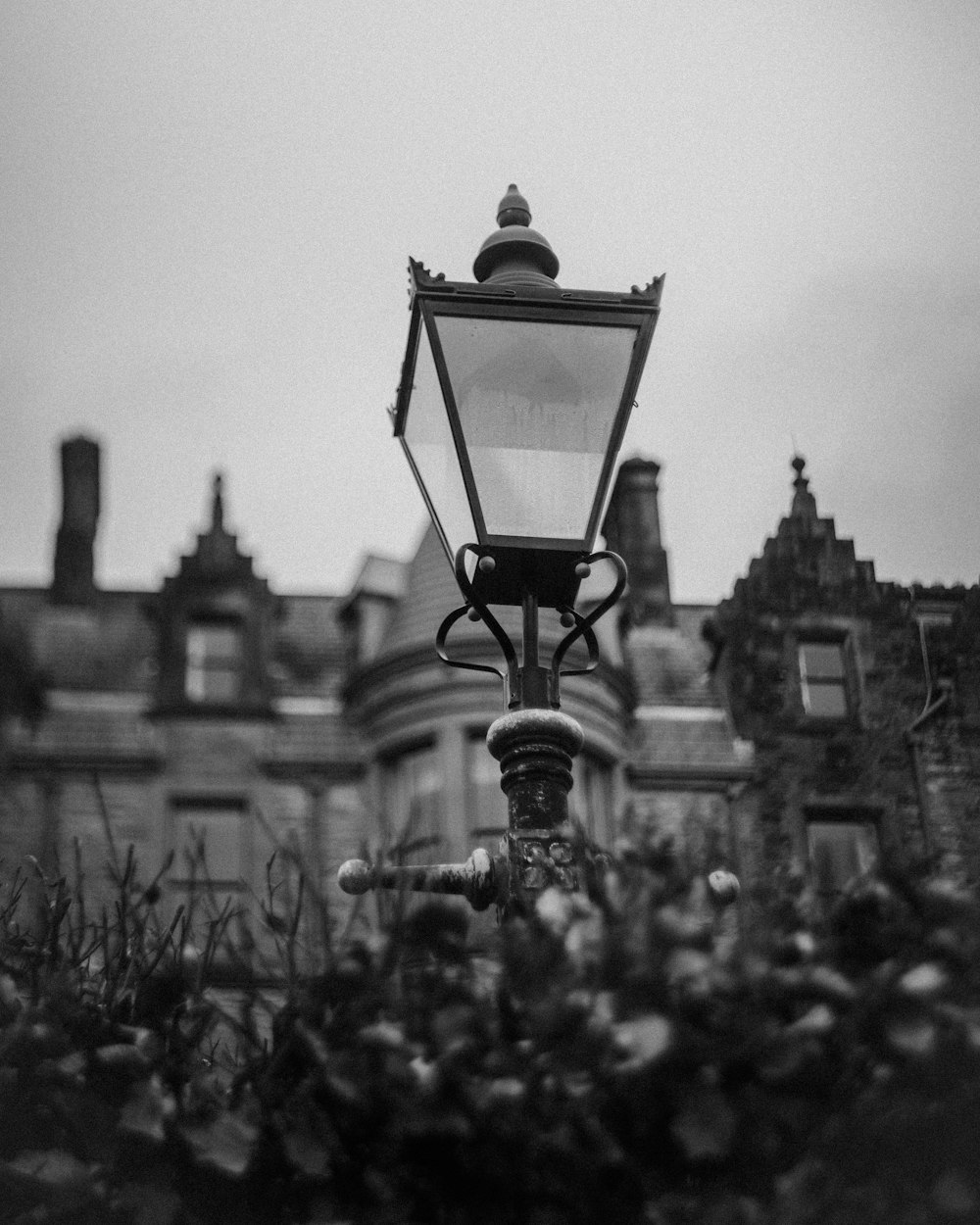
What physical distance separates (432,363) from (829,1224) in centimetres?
351

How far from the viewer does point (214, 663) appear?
24016 mm

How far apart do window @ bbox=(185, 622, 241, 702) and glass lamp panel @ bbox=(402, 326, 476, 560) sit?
57.1ft

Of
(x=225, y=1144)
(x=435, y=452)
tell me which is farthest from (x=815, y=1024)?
(x=435, y=452)

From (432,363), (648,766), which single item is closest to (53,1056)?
(432,363)

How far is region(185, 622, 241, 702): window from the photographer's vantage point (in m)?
23.8

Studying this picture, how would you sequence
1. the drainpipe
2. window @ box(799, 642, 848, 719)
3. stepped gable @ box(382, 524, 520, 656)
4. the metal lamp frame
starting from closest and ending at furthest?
the metal lamp frame
the drainpipe
stepped gable @ box(382, 524, 520, 656)
window @ box(799, 642, 848, 719)

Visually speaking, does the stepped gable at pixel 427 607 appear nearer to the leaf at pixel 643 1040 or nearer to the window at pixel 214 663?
the window at pixel 214 663

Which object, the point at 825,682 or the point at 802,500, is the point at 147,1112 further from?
the point at 802,500

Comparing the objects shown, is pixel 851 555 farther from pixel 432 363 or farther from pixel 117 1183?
pixel 117 1183

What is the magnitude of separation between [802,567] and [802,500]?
84cm

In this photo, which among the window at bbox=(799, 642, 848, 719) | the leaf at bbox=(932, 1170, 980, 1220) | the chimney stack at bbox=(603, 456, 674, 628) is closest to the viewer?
the leaf at bbox=(932, 1170, 980, 1220)

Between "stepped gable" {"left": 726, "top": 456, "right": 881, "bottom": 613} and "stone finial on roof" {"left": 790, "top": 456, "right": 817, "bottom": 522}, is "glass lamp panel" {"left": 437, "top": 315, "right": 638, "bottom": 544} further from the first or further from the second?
"stone finial on roof" {"left": 790, "top": 456, "right": 817, "bottom": 522}

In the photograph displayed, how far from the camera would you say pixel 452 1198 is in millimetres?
3705

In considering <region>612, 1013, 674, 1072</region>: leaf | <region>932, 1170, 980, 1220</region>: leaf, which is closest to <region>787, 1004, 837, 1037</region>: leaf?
<region>612, 1013, 674, 1072</region>: leaf
